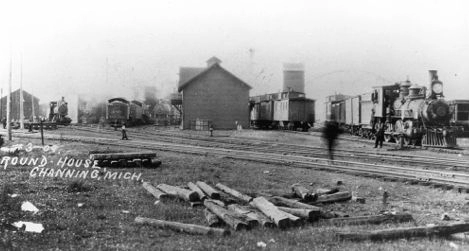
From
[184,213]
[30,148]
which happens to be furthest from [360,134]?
[184,213]

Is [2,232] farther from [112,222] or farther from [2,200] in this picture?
[2,200]

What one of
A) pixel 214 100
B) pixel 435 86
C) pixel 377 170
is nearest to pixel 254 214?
pixel 377 170

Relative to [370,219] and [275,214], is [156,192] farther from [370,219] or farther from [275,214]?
[370,219]

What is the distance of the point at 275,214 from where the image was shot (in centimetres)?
764

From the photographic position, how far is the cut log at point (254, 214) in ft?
24.2

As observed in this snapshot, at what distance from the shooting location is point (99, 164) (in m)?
14.3

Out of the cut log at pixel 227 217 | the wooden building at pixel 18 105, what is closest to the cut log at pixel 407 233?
the cut log at pixel 227 217

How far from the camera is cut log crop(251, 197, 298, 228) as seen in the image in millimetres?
7375

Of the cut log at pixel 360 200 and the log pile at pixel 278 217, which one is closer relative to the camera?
the log pile at pixel 278 217

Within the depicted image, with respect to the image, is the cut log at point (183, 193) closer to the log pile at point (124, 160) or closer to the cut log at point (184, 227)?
the cut log at point (184, 227)

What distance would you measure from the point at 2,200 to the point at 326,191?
22.8ft

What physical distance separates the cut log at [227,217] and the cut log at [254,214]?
0.81ft

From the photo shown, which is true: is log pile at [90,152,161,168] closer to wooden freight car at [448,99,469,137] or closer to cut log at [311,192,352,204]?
cut log at [311,192,352,204]

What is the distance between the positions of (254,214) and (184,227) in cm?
132
